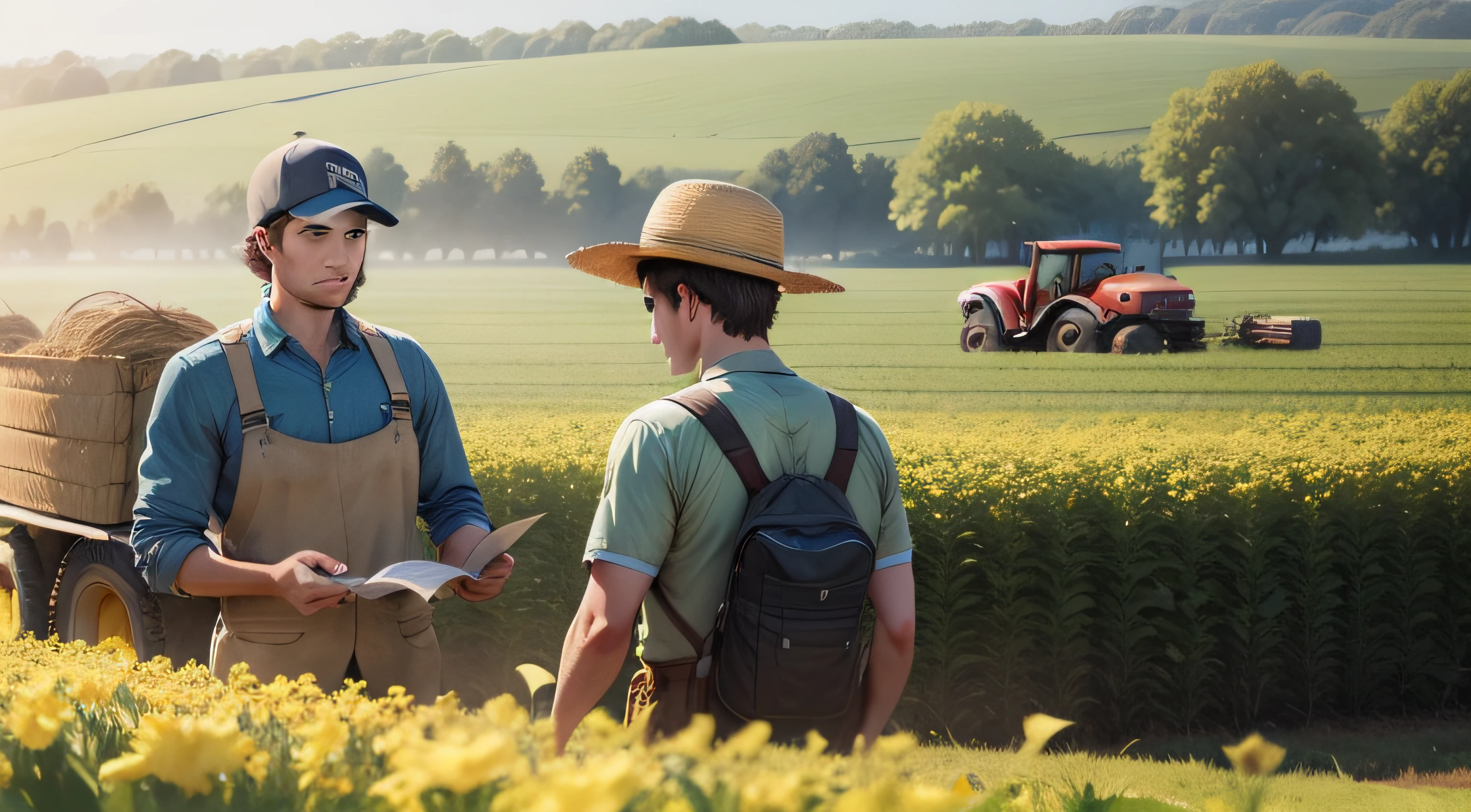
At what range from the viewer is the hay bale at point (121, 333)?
3.03m

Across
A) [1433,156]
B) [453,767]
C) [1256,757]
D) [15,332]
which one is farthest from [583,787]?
[1433,156]

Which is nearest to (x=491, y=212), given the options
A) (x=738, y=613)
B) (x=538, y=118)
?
(x=538, y=118)

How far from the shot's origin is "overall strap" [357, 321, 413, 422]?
1956 mm

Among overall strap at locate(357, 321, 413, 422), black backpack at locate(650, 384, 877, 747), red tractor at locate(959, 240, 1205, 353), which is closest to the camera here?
black backpack at locate(650, 384, 877, 747)

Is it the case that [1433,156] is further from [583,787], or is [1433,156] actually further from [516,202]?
[583,787]

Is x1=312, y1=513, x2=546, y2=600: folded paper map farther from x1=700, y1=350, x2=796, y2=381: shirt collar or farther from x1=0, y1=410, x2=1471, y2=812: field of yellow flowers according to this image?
x1=0, y1=410, x2=1471, y2=812: field of yellow flowers

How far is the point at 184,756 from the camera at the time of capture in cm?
84

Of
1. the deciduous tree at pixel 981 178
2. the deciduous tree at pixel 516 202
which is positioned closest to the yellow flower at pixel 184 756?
the deciduous tree at pixel 981 178

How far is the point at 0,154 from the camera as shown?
1002cm

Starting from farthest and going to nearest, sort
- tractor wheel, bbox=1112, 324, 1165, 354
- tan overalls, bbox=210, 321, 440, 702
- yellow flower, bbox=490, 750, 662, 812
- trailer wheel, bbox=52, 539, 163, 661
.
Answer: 1. tractor wheel, bbox=1112, 324, 1165, 354
2. trailer wheel, bbox=52, 539, 163, 661
3. tan overalls, bbox=210, 321, 440, 702
4. yellow flower, bbox=490, 750, 662, 812

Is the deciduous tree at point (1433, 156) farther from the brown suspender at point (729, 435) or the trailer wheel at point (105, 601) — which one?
the trailer wheel at point (105, 601)

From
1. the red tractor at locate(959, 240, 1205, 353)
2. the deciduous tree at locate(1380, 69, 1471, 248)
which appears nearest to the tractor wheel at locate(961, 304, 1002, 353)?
the red tractor at locate(959, 240, 1205, 353)

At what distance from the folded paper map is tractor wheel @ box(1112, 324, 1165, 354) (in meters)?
6.66

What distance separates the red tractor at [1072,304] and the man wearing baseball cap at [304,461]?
Answer: 21.7 ft
